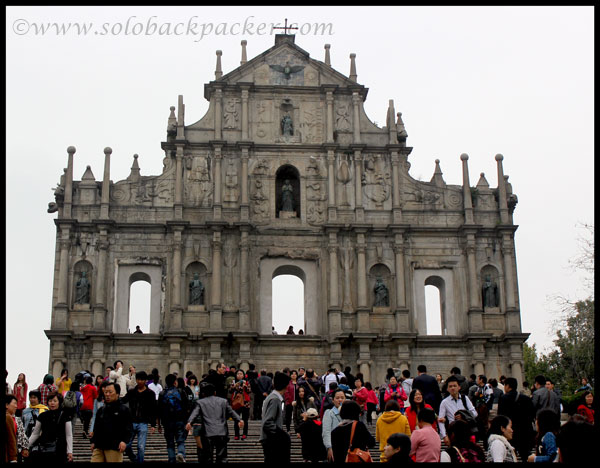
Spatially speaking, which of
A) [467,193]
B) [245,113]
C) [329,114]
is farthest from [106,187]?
[467,193]

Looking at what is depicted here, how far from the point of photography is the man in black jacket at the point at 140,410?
1494 centimetres

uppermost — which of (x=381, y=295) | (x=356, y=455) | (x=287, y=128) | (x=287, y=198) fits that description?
(x=287, y=128)

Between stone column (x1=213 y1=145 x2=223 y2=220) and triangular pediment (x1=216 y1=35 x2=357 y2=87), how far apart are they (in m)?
3.08

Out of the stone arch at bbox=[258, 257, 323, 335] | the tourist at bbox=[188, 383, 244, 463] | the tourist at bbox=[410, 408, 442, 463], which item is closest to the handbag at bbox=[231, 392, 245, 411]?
the tourist at bbox=[188, 383, 244, 463]

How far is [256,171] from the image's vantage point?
3362 centimetres

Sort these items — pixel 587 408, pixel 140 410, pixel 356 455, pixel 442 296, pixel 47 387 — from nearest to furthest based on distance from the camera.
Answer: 1. pixel 356 455
2. pixel 140 410
3. pixel 587 408
4. pixel 47 387
5. pixel 442 296

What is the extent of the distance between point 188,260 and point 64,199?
187 inches

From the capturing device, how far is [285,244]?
3278cm

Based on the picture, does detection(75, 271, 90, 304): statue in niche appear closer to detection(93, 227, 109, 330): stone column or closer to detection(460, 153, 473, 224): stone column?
detection(93, 227, 109, 330): stone column

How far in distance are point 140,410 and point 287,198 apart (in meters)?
19.1

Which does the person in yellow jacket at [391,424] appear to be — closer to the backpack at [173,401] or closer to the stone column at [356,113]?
the backpack at [173,401]

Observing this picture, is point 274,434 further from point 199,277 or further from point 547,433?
point 199,277

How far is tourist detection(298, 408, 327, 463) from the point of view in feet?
45.0

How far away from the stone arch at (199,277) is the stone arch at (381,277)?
5541 millimetres
